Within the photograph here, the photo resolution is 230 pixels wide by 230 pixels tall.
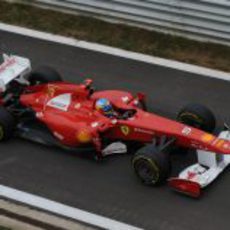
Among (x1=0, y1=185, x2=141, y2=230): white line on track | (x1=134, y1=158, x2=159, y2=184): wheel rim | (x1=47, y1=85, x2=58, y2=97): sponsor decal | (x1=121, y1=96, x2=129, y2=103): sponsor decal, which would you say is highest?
(x1=121, y1=96, x2=129, y2=103): sponsor decal

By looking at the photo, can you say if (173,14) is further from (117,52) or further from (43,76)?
(43,76)

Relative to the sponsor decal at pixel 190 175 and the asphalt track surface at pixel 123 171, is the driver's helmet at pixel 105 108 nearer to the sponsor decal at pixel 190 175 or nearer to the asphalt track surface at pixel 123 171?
the asphalt track surface at pixel 123 171

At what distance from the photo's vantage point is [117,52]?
1427cm

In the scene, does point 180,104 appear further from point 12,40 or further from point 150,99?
point 12,40

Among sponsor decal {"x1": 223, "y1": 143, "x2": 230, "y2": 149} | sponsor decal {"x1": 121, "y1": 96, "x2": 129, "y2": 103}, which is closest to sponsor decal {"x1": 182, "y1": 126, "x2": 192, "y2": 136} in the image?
sponsor decal {"x1": 223, "y1": 143, "x2": 230, "y2": 149}

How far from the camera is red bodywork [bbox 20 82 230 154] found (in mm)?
10719

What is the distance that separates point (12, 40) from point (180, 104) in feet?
12.4

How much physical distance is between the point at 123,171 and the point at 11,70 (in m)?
2.47

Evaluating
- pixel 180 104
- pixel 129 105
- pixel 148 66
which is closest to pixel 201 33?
pixel 148 66

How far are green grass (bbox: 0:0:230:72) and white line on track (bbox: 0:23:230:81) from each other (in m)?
0.13

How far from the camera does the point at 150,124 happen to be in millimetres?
10961

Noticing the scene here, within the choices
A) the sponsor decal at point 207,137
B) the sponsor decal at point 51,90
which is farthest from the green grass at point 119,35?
the sponsor decal at point 207,137

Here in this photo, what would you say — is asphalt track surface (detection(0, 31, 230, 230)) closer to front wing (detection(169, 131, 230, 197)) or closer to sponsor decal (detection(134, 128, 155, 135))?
front wing (detection(169, 131, 230, 197))

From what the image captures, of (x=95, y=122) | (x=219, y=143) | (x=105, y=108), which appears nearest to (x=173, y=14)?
(x=105, y=108)
